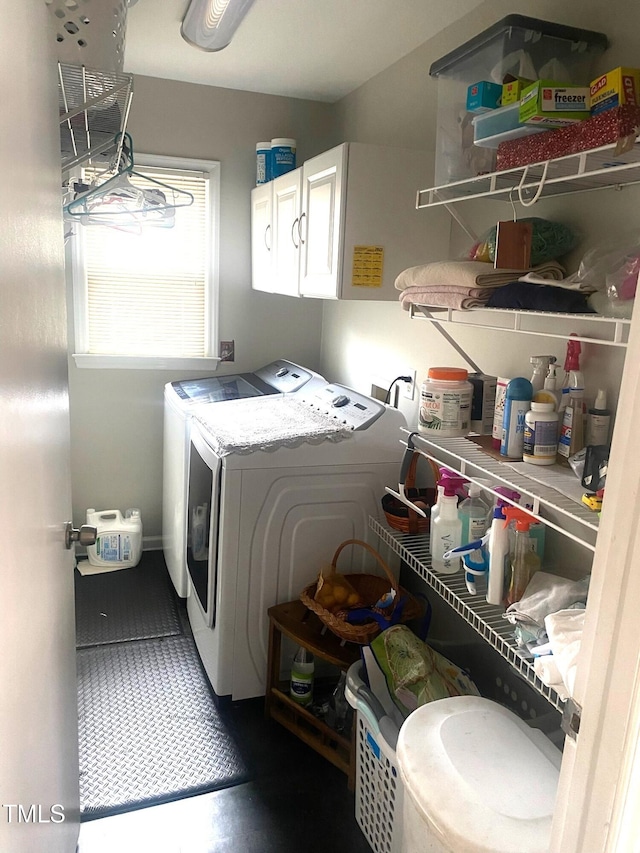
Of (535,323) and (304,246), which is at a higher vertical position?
(304,246)

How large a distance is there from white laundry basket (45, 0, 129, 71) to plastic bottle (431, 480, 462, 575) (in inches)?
53.1

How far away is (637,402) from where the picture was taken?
0.76m

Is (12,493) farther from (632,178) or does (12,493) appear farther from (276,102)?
(276,102)

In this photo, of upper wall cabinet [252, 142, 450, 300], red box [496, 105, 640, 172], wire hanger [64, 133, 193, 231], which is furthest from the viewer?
upper wall cabinet [252, 142, 450, 300]

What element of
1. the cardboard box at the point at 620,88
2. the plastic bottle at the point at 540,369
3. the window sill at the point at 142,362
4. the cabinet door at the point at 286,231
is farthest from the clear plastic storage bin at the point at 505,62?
the window sill at the point at 142,362

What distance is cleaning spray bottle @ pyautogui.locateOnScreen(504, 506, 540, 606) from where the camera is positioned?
5.12ft

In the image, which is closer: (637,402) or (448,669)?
(637,402)

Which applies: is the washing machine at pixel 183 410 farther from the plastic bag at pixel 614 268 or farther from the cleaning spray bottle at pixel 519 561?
the plastic bag at pixel 614 268

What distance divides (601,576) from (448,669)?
1191 millimetres

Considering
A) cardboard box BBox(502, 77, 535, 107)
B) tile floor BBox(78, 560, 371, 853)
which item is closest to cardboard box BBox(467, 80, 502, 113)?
cardboard box BBox(502, 77, 535, 107)

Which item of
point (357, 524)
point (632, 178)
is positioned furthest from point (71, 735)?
point (632, 178)

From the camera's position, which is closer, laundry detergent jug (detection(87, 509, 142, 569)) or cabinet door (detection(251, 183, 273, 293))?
cabinet door (detection(251, 183, 273, 293))

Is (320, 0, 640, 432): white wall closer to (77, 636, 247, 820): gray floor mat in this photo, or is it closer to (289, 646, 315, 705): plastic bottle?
(289, 646, 315, 705): plastic bottle

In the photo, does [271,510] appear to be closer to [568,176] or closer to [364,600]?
[364,600]
